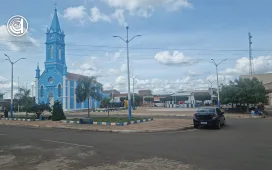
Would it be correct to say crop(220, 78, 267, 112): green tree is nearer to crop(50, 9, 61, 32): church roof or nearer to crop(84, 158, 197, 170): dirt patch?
crop(84, 158, 197, 170): dirt patch

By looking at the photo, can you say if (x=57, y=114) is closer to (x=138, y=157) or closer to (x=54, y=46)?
(x=138, y=157)

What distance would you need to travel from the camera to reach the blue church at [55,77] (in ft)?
212

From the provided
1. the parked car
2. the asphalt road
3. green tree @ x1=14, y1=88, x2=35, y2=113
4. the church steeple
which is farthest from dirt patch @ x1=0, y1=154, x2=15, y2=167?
the church steeple

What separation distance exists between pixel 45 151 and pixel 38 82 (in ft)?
208

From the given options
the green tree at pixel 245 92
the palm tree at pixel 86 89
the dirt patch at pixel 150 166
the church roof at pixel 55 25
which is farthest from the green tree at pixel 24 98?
the church roof at pixel 55 25

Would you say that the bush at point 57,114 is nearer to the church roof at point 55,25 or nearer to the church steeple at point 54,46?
the church steeple at point 54,46

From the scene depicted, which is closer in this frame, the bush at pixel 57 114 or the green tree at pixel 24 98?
the bush at pixel 57 114

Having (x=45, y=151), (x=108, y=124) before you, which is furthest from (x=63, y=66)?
(x=45, y=151)

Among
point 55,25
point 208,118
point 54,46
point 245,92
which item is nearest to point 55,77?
point 54,46

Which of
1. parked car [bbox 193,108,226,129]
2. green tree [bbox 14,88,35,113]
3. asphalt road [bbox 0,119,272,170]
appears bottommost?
asphalt road [bbox 0,119,272,170]

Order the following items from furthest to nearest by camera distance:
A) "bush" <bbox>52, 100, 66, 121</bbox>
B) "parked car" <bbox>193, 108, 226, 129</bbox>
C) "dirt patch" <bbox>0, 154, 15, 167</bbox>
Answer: "bush" <bbox>52, 100, 66, 121</bbox> → "parked car" <bbox>193, 108, 226, 129</bbox> → "dirt patch" <bbox>0, 154, 15, 167</bbox>

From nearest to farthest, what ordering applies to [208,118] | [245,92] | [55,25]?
[208,118] < [245,92] < [55,25]

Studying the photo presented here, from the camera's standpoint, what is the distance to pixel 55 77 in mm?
65938

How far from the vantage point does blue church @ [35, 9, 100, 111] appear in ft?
212
